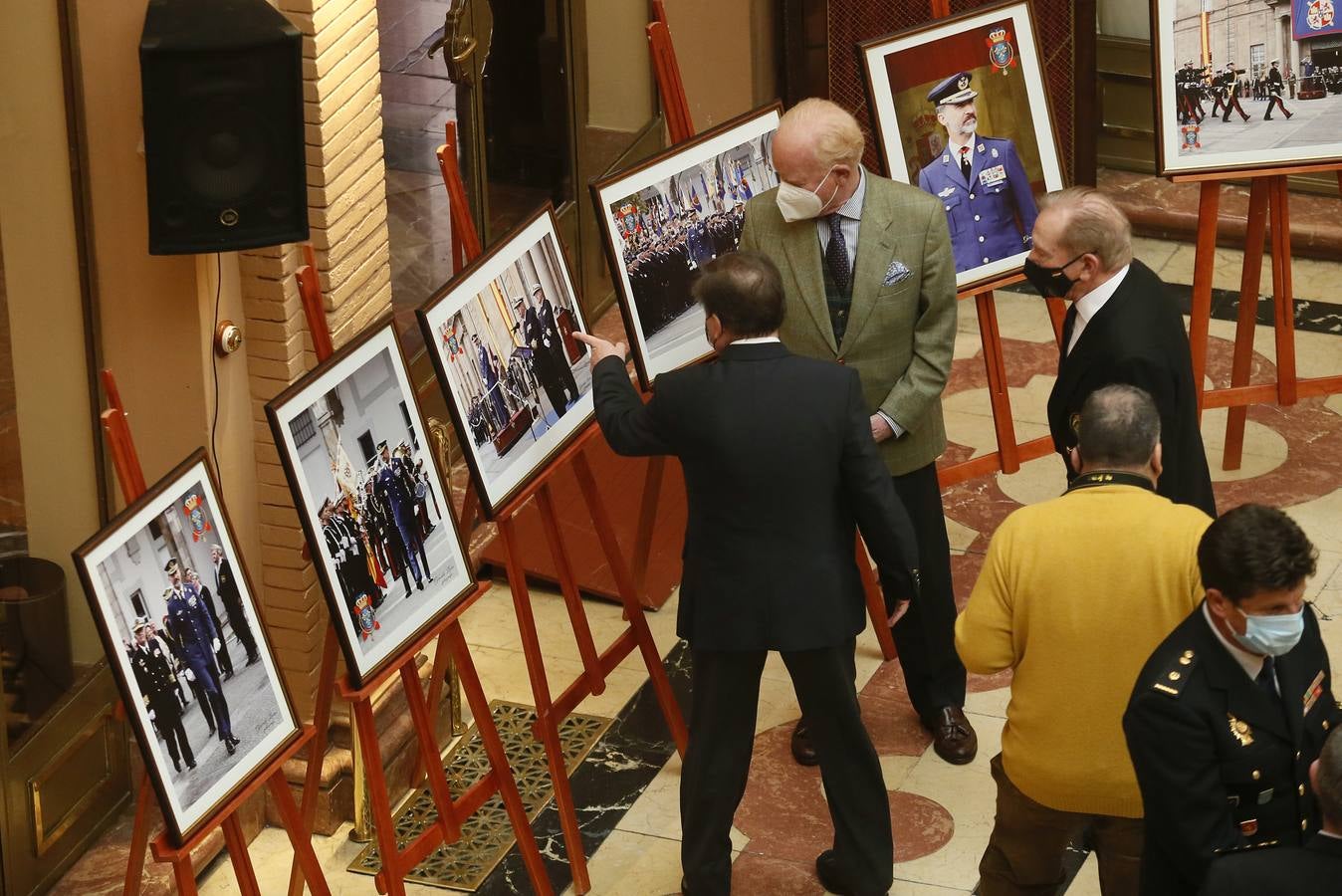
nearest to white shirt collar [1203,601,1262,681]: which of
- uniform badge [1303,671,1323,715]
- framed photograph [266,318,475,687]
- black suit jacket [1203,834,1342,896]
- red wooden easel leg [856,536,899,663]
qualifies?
uniform badge [1303,671,1323,715]

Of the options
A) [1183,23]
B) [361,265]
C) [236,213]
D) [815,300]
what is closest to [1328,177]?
[1183,23]

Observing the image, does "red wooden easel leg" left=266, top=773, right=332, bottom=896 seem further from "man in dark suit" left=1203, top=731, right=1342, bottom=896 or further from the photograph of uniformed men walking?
"man in dark suit" left=1203, top=731, right=1342, bottom=896

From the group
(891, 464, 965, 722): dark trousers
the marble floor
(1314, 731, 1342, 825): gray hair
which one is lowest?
the marble floor

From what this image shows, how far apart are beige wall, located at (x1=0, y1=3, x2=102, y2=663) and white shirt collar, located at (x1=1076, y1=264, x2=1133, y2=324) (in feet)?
7.70

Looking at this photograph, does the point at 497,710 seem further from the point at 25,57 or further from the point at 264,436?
the point at 25,57

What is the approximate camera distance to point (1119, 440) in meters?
4.06

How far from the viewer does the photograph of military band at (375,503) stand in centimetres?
445

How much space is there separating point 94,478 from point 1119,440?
253cm

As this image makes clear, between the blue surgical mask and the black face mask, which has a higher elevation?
the black face mask

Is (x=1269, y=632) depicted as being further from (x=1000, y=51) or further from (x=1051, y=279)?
(x=1000, y=51)

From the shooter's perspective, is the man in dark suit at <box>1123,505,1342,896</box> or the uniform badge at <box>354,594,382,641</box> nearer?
the man in dark suit at <box>1123,505,1342,896</box>

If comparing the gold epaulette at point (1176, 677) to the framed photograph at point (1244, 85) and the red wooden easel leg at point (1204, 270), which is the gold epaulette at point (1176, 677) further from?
the framed photograph at point (1244, 85)

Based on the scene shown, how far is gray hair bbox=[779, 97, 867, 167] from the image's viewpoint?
5.12 metres

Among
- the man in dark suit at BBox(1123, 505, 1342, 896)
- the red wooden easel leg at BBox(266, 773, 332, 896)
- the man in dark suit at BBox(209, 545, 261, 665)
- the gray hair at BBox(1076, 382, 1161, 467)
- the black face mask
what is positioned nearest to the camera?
the man in dark suit at BBox(1123, 505, 1342, 896)
